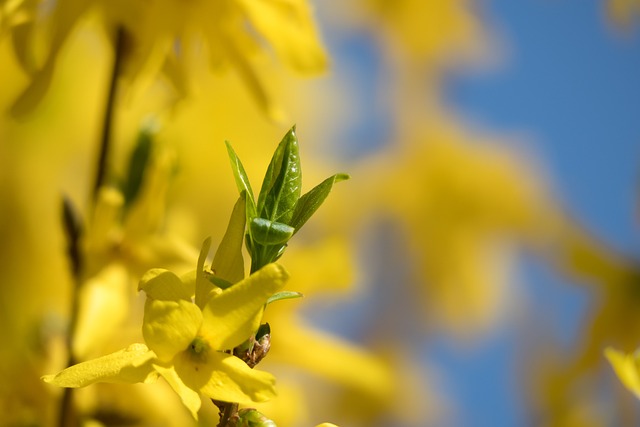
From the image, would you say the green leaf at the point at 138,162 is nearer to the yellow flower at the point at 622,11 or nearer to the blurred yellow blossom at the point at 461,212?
the yellow flower at the point at 622,11

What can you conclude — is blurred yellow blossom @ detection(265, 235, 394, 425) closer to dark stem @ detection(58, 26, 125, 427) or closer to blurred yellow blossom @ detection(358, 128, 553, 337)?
dark stem @ detection(58, 26, 125, 427)

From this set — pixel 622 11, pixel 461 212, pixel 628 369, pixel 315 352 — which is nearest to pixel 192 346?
pixel 628 369

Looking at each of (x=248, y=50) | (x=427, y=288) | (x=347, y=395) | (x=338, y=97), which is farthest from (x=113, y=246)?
(x=338, y=97)

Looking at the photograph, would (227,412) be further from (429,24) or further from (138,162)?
(429,24)

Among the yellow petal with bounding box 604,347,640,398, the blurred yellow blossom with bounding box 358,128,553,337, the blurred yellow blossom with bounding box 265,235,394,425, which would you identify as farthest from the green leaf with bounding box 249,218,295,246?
the blurred yellow blossom with bounding box 358,128,553,337

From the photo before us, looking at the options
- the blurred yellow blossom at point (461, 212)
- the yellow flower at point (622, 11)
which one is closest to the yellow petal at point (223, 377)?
the yellow flower at point (622, 11)

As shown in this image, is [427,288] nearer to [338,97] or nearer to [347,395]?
[347,395]

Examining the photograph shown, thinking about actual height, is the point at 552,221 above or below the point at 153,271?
above
